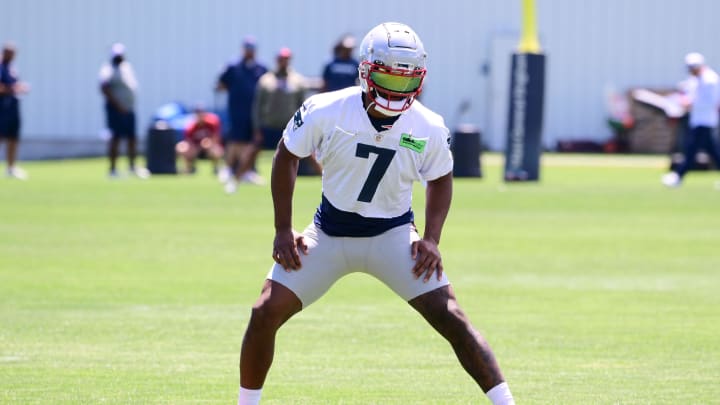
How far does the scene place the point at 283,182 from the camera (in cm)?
654

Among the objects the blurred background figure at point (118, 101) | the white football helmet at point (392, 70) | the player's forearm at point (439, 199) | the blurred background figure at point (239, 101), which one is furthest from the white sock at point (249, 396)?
the blurred background figure at point (118, 101)

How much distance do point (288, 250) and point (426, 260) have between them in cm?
65

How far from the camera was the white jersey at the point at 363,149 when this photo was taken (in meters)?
6.47

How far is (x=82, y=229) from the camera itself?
52.1ft

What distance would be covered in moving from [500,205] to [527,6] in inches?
206

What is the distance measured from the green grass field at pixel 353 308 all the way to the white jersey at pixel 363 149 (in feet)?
4.47

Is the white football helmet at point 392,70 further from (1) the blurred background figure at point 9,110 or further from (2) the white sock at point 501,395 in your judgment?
(1) the blurred background figure at point 9,110

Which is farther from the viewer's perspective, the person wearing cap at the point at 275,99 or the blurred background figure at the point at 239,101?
the blurred background figure at the point at 239,101

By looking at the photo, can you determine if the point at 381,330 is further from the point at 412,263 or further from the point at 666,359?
the point at 412,263

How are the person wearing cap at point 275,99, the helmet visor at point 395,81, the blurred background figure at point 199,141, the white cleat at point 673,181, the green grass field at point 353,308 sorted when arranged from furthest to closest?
1. the blurred background figure at point 199,141
2. the white cleat at point 673,181
3. the person wearing cap at point 275,99
4. the green grass field at point 353,308
5. the helmet visor at point 395,81

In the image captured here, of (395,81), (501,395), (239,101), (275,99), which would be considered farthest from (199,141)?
(501,395)

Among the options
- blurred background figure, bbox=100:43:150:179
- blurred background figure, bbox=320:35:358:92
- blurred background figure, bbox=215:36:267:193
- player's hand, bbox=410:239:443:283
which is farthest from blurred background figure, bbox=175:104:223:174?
player's hand, bbox=410:239:443:283

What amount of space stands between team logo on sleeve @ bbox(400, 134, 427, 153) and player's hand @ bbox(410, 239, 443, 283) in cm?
45

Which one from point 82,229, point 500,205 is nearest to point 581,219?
point 500,205
